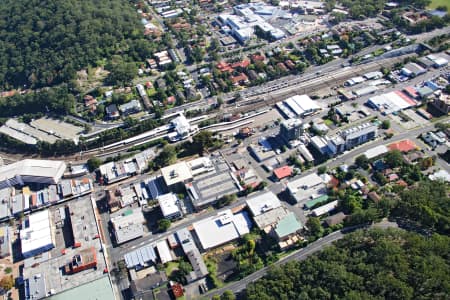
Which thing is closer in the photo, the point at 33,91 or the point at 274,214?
the point at 274,214

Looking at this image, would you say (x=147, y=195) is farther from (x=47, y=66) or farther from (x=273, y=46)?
(x=273, y=46)

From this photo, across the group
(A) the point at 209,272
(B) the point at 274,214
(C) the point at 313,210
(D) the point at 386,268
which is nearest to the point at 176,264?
(A) the point at 209,272

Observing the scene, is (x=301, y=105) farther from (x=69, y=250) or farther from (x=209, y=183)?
(x=69, y=250)

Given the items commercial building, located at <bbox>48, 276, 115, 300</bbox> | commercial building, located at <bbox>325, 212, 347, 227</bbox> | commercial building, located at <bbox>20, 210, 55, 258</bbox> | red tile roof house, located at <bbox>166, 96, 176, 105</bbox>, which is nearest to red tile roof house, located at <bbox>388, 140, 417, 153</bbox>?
commercial building, located at <bbox>325, 212, 347, 227</bbox>

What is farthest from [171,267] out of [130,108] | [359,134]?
[130,108]

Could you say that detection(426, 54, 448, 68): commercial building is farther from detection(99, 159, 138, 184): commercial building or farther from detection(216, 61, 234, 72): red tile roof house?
detection(99, 159, 138, 184): commercial building

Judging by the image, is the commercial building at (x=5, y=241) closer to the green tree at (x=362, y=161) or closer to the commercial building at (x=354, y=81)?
the green tree at (x=362, y=161)
